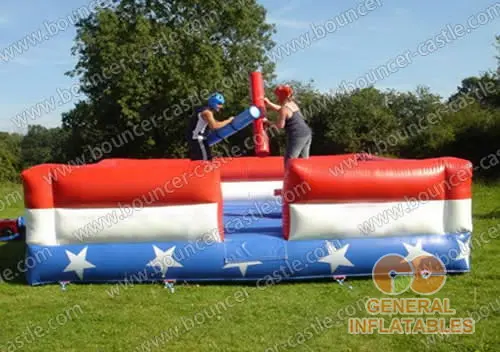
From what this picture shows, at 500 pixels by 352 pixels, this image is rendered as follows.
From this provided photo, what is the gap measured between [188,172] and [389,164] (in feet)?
5.43

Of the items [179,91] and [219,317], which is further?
[179,91]

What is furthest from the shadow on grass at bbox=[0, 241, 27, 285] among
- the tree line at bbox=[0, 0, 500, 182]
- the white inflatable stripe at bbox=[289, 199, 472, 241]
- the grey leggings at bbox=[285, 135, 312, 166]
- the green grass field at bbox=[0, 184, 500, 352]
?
the tree line at bbox=[0, 0, 500, 182]

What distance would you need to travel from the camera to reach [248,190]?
734 cm

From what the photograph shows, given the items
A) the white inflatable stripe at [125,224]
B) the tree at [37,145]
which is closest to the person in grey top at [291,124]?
the white inflatable stripe at [125,224]

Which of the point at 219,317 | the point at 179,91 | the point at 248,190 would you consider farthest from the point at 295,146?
the point at 179,91

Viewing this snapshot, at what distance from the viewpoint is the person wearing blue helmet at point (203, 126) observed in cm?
574

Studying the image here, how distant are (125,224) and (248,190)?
3.13m

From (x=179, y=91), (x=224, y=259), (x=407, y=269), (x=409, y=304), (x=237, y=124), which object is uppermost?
A: (x=179, y=91)

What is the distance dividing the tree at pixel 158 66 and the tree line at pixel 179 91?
1.5 inches

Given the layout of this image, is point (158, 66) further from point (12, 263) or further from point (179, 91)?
point (12, 263)

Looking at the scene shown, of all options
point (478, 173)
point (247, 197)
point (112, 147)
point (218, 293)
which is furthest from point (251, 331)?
point (112, 147)

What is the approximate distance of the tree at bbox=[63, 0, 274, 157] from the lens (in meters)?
20.1

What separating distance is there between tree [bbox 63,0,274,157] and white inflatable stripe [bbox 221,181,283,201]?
43.3 ft

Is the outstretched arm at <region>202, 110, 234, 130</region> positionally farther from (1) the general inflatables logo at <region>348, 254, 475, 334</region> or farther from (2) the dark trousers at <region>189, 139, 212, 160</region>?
(1) the general inflatables logo at <region>348, 254, 475, 334</region>
